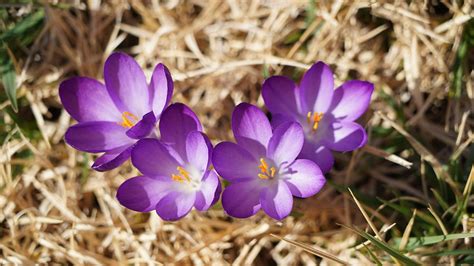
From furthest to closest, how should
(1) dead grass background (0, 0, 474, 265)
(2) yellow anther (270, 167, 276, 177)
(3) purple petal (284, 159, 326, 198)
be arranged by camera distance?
(1) dead grass background (0, 0, 474, 265)
(2) yellow anther (270, 167, 276, 177)
(3) purple petal (284, 159, 326, 198)

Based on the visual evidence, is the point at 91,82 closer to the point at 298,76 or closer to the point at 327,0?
the point at 298,76

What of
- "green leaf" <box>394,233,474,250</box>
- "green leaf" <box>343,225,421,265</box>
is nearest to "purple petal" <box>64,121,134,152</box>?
"green leaf" <box>343,225,421,265</box>

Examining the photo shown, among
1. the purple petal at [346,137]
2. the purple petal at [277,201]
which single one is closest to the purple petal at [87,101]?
the purple petal at [277,201]

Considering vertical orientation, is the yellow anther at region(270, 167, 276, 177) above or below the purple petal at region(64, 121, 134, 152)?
below

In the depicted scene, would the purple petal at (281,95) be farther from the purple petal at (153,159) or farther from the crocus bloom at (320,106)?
the purple petal at (153,159)

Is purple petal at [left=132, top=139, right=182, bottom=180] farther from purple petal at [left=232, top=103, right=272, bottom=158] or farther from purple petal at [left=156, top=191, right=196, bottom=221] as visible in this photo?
purple petal at [left=232, top=103, right=272, bottom=158]

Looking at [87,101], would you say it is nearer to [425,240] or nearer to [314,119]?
[314,119]

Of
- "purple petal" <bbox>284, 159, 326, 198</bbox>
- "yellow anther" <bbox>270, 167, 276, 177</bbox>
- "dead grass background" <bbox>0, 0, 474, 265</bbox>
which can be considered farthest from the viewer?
"dead grass background" <bbox>0, 0, 474, 265</bbox>

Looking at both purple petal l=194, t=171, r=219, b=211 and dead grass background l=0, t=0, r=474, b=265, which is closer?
purple petal l=194, t=171, r=219, b=211
